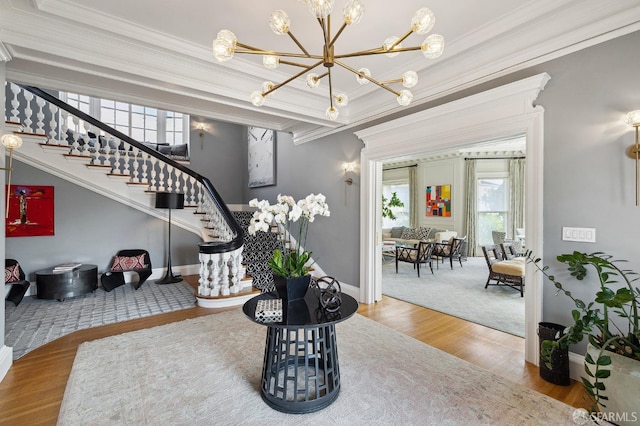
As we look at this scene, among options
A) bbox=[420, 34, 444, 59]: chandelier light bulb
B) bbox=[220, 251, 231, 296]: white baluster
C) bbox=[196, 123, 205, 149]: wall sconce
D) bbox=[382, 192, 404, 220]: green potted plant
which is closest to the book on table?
bbox=[220, 251, 231, 296]: white baluster

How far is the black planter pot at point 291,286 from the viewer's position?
218cm

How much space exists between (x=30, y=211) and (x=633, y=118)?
714cm

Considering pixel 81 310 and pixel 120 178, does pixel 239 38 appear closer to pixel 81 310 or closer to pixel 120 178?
pixel 120 178

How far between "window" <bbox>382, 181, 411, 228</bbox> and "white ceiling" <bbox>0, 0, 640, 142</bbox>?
7.11 m

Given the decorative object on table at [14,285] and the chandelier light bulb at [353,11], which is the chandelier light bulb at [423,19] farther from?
the decorative object on table at [14,285]

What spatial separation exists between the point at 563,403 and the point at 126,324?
4280 mm

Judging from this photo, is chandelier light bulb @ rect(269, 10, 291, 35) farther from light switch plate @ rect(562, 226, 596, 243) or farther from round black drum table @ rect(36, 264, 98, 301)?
round black drum table @ rect(36, 264, 98, 301)

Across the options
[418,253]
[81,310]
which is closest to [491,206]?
[418,253]

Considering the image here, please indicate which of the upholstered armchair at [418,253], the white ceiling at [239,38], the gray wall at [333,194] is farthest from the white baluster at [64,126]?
the upholstered armchair at [418,253]

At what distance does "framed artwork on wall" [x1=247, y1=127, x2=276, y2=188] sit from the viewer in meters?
6.87

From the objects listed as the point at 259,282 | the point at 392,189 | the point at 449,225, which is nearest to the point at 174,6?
the point at 259,282

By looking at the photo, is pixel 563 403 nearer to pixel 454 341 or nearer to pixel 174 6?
pixel 454 341

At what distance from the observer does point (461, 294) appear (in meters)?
4.91

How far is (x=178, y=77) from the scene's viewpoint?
313 cm
